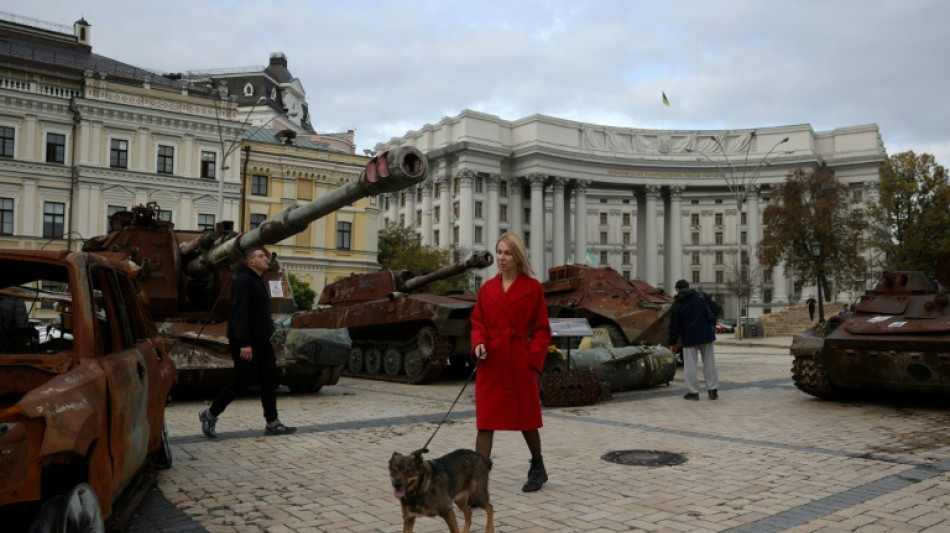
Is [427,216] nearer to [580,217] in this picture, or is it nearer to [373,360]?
[580,217]

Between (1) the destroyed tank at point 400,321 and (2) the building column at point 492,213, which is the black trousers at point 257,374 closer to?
(1) the destroyed tank at point 400,321

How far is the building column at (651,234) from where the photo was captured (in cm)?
7675

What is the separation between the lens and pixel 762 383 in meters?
14.3

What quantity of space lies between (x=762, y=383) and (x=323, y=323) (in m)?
8.82

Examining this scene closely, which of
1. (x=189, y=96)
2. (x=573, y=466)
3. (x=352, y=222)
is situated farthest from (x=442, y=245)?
(x=573, y=466)

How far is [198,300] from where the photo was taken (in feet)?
37.8

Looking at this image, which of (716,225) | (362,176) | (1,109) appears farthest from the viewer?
(716,225)

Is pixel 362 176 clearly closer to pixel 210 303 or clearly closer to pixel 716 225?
pixel 210 303

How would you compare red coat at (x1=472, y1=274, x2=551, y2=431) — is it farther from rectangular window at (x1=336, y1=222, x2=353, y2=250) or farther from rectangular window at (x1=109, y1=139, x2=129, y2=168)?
rectangular window at (x1=336, y1=222, x2=353, y2=250)

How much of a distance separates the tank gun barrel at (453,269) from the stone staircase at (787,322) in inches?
1282

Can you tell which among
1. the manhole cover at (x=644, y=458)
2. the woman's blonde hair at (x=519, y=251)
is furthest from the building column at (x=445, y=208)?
the woman's blonde hair at (x=519, y=251)

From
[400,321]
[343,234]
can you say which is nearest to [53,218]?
[343,234]

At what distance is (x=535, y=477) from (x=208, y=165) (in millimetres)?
39149

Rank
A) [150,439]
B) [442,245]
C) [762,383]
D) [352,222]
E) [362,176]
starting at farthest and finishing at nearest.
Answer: [442,245]
[352,222]
[762,383]
[362,176]
[150,439]
